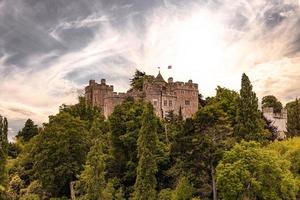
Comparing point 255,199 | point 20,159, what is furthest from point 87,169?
point 20,159

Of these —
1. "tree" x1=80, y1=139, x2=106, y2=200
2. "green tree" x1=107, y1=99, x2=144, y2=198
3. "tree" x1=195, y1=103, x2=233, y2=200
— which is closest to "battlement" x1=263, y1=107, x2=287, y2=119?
"green tree" x1=107, y1=99, x2=144, y2=198

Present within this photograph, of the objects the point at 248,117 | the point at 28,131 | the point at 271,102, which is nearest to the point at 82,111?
the point at 28,131

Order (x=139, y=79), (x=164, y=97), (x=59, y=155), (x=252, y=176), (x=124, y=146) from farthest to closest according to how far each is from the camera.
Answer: (x=139, y=79)
(x=164, y=97)
(x=59, y=155)
(x=124, y=146)
(x=252, y=176)

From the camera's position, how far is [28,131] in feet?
220

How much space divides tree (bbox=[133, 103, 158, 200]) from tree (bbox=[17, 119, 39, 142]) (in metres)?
32.3

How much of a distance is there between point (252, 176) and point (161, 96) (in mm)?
31652

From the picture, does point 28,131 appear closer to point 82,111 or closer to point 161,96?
point 82,111

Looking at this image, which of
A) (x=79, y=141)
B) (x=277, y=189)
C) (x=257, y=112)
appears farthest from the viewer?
(x=79, y=141)

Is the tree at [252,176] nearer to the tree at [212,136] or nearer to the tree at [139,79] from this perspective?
the tree at [212,136]

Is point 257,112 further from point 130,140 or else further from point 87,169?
point 87,169

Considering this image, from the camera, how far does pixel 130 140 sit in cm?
4200

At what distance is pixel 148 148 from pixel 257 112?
10378 mm

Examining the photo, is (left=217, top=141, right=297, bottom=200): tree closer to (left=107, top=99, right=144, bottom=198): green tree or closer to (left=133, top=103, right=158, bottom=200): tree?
(left=133, top=103, right=158, bottom=200): tree

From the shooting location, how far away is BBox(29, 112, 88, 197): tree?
140 feet
